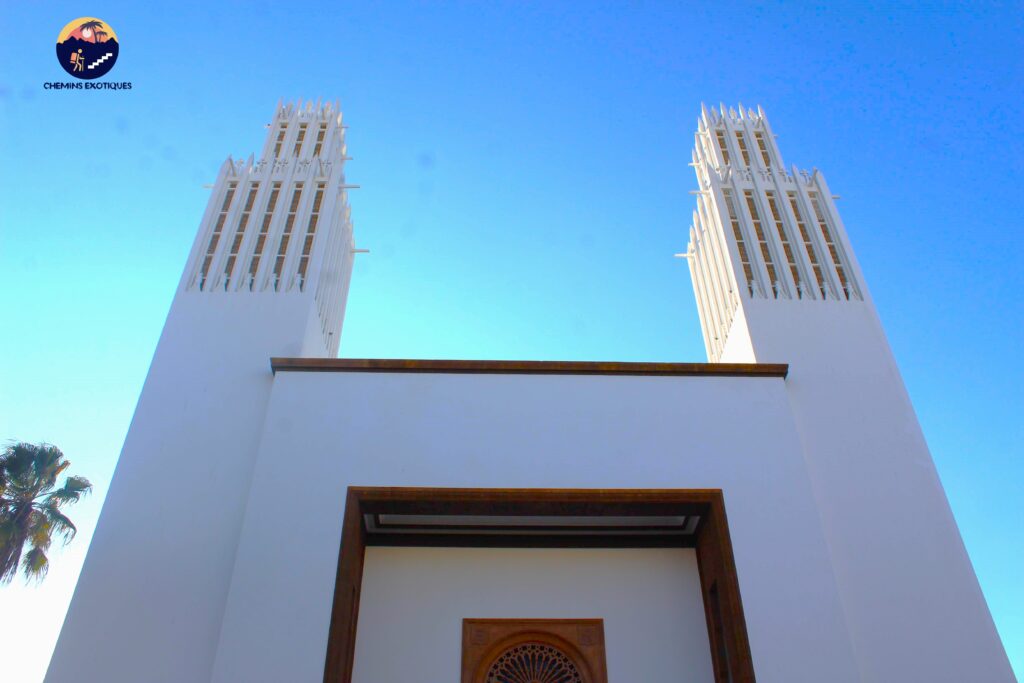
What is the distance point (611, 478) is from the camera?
8.91m

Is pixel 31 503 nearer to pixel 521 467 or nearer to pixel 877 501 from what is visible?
pixel 521 467

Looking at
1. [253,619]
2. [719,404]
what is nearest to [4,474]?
[253,619]

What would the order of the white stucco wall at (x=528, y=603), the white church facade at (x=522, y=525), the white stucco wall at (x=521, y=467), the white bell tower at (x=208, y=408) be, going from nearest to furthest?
the white stucco wall at (x=521, y=467) → the white church facade at (x=522, y=525) → the white bell tower at (x=208, y=408) → the white stucco wall at (x=528, y=603)

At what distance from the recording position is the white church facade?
800 centimetres

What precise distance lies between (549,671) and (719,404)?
3.89 metres

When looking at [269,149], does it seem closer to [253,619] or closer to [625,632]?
[253,619]

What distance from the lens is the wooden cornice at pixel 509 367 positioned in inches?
386

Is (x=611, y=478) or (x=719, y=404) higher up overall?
(x=719, y=404)

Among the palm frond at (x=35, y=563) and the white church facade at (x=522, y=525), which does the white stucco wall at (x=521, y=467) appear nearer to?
the white church facade at (x=522, y=525)

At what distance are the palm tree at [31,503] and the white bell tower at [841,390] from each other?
1110cm

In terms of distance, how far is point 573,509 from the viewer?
8.91 m

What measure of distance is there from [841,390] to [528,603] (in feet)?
16.8

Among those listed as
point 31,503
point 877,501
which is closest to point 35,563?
point 31,503

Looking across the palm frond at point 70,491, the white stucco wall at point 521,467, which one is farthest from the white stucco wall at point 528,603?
the palm frond at point 70,491
